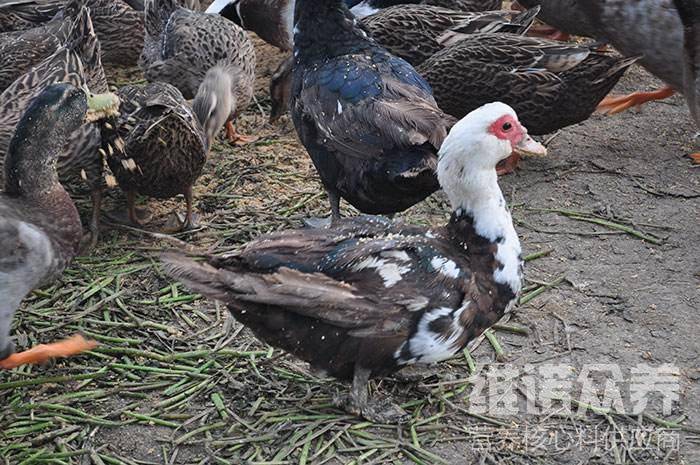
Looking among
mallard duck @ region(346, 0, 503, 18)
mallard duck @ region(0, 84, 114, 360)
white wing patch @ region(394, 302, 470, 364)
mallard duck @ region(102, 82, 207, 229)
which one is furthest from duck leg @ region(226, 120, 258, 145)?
white wing patch @ region(394, 302, 470, 364)

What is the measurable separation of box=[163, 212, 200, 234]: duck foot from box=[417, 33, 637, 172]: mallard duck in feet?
5.61

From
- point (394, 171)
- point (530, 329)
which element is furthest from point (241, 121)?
point (530, 329)

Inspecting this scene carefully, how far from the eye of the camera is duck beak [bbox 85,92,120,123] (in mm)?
5105

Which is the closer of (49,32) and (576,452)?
(576,452)

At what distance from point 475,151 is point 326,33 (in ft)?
5.17

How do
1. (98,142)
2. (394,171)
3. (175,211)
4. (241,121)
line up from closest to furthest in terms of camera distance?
(394,171), (98,142), (175,211), (241,121)

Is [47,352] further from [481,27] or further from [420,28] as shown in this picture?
[481,27]

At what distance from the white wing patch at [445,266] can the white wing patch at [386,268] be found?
0.12m

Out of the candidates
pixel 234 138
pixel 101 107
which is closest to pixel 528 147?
pixel 101 107

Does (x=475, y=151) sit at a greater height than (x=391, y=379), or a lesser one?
greater

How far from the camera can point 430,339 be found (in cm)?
404

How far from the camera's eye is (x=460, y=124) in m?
4.26

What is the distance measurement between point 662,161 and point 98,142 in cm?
360

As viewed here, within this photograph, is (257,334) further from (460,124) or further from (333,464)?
(460,124)
